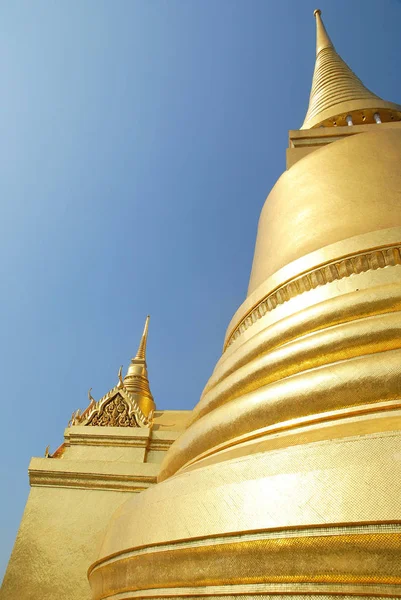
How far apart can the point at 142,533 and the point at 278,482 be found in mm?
656

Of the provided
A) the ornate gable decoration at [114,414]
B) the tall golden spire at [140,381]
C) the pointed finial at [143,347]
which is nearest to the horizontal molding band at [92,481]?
the ornate gable decoration at [114,414]

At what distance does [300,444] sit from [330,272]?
1.12 m

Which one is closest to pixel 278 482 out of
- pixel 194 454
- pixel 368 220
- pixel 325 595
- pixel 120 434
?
pixel 325 595

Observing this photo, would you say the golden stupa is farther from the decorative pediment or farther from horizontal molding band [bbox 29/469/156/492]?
the decorative pediment

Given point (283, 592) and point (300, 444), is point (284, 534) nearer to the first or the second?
point (283, 592)

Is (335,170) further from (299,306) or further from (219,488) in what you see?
(219,488)

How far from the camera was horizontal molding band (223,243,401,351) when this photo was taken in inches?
89.4

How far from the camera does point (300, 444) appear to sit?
4.99 ft

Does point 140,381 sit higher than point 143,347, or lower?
lower

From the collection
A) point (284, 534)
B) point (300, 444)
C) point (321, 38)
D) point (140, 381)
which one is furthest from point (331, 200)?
point (140, 381)

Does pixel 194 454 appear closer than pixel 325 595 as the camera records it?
No

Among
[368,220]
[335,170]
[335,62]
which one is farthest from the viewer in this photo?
[335,62]

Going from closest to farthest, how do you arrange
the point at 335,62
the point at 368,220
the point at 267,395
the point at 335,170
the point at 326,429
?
the point at 326,429 < the point at 267,395 < the point at 368,220 < the point at 335,170 < the point at 335,62

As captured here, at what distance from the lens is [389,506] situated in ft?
3.67
